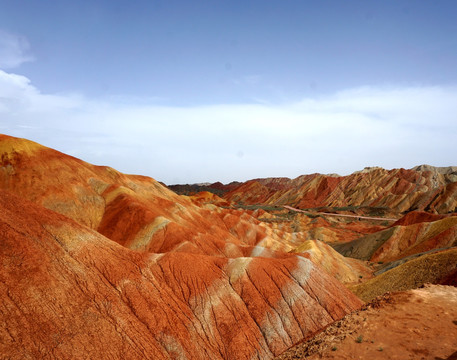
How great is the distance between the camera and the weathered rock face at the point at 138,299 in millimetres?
19750

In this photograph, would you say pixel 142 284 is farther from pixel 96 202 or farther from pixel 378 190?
pixel 378 190

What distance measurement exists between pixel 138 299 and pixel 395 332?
1839cm

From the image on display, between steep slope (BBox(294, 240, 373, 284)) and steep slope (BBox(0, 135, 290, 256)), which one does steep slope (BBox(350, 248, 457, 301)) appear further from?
steep slope (BBox(0, 135, 290, 256))

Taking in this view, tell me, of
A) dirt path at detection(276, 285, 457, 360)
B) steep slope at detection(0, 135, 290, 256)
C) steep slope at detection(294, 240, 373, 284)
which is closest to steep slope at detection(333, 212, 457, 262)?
steep slope at detection(294, 240, 373, 284)

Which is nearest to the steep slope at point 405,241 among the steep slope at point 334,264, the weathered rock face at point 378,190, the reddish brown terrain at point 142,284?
the reddish brown terrain at point 142,284

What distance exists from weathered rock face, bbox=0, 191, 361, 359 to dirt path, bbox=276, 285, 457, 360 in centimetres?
1031

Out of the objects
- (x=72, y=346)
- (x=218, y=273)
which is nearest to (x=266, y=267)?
(x=218, y=273)

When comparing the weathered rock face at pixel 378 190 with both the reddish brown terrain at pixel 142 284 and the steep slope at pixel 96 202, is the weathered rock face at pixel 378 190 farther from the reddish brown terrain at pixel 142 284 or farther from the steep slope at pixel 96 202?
the steep slope at pixel 96 202

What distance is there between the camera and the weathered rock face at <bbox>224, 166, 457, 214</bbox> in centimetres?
12608

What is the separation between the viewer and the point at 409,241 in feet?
209

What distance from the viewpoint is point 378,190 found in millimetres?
152625

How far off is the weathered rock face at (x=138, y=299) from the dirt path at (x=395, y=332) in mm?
10307

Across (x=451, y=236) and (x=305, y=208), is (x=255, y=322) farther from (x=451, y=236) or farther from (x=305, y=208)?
(x=305, y=208)

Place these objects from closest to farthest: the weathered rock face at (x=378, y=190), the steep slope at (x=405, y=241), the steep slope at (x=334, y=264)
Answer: the steep slope at (x=334, y=264) < the steep slope at (x=405, y=241) < the weathered rock face at (x=378, y=190)
